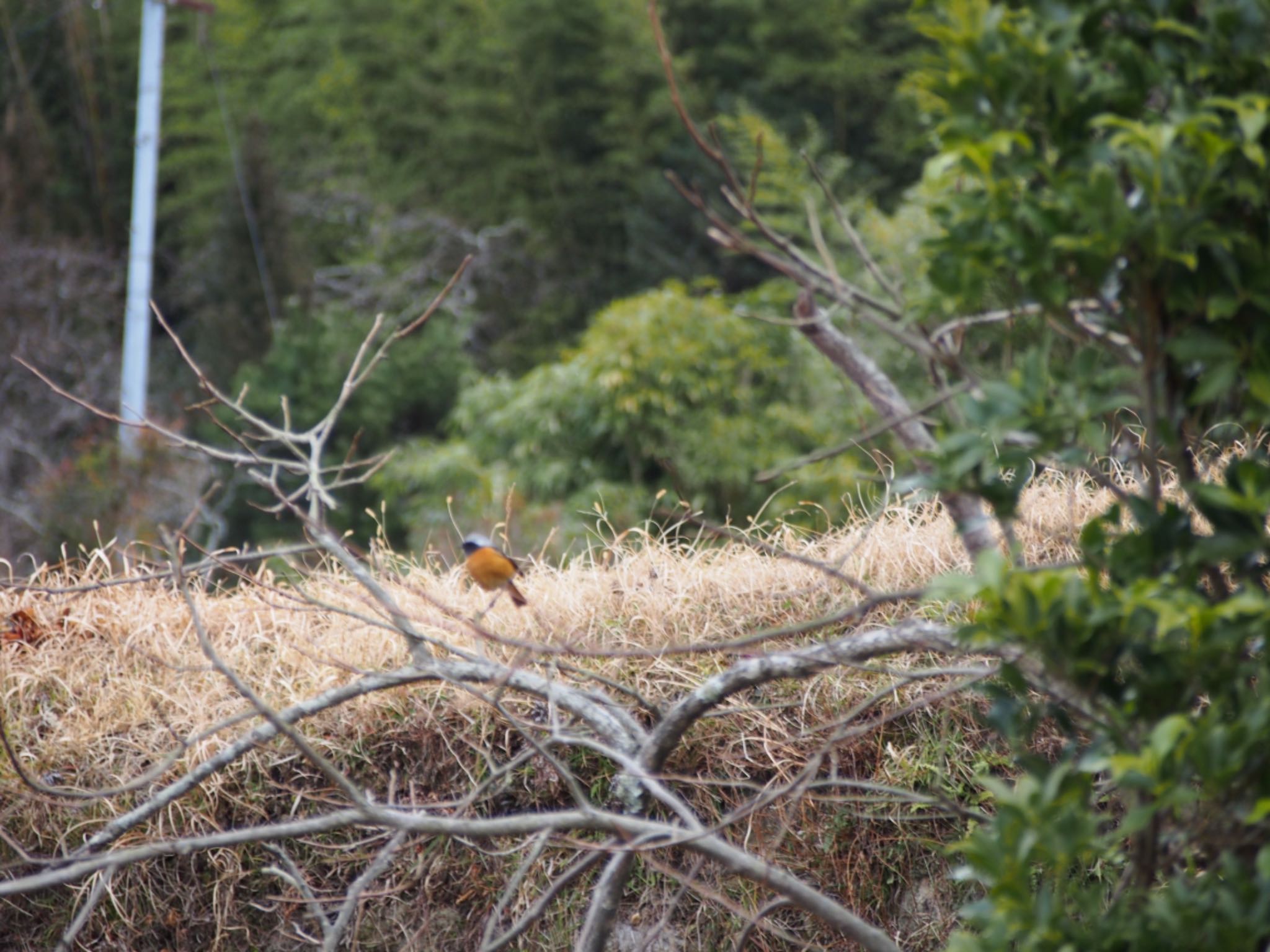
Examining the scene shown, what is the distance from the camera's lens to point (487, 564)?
2779mm

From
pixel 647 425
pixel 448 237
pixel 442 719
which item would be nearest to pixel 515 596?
pixel 442 719

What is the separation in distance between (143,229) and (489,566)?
7839 millimetres

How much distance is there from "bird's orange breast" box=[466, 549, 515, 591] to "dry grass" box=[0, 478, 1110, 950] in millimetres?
149

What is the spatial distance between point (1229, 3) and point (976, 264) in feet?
1.25

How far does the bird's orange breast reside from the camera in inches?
109

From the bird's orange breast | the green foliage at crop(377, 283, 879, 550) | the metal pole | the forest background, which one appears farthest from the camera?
the metal pole

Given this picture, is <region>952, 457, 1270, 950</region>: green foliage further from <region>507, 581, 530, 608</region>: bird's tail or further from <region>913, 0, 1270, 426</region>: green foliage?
<region>507, 581, 530, 608</region>: bird's tail

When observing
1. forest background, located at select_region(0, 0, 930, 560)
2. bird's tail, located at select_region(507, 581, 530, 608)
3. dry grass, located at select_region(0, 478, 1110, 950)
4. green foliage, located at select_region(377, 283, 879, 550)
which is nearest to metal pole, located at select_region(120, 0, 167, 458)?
forest background, located at select_region(0, 0, 930, 560)

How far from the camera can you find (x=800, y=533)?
3.65m

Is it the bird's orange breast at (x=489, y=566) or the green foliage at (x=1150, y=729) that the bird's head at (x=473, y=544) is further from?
the green foliage at (x=1150, y=729)

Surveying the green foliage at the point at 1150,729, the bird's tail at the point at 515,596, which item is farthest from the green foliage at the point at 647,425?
the green foliage at the point at 1150,729

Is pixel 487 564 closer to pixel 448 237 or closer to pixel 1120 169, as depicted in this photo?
pixel 1120 169

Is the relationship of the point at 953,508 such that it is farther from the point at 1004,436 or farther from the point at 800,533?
the point at 800,533

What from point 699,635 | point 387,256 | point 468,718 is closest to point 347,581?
point 468,718
